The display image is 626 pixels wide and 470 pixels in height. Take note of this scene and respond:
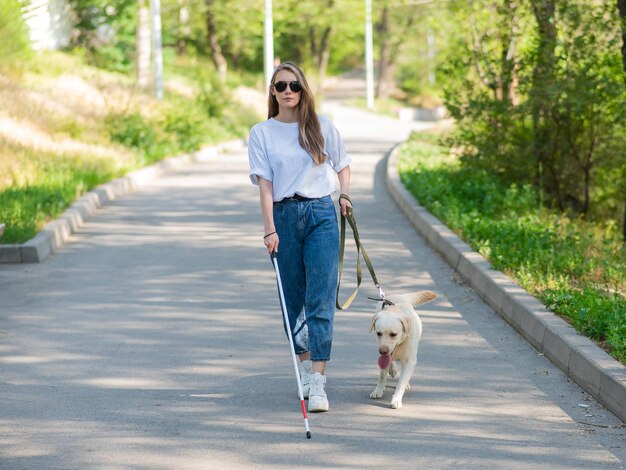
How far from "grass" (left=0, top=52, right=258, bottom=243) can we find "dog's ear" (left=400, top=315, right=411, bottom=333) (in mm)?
6894

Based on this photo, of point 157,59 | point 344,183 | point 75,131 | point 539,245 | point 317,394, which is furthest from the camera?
point 157,59

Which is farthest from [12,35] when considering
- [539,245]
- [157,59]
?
Answer: [539,245]

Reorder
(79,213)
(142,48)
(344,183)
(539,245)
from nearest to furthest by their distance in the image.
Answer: (344,183) → (539,245) → (79,213) → (142,48)

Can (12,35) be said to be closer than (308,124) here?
No

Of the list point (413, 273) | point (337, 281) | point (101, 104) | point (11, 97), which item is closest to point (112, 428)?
point (337, 281)

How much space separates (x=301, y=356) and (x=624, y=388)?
1801 mm

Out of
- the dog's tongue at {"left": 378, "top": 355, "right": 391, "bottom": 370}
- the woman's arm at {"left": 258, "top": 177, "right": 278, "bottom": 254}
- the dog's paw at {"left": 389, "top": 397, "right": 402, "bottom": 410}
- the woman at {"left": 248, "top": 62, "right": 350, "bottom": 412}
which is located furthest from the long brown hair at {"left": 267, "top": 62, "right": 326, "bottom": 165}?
the dog's paw at {"left": 389, "top": 397, "right": 402, "bottom": 410}

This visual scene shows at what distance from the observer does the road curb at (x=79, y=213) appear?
40.1 feet

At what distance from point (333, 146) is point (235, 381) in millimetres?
1609

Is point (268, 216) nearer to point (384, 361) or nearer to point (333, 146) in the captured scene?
point (333, 146)

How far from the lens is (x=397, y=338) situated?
639 cm

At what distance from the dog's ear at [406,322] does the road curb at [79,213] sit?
660 cm

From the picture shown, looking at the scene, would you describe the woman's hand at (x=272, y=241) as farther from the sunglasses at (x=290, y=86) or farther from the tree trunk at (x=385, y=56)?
the tree trunk at (x=385, y=56)

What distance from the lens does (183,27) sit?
63906 mm
